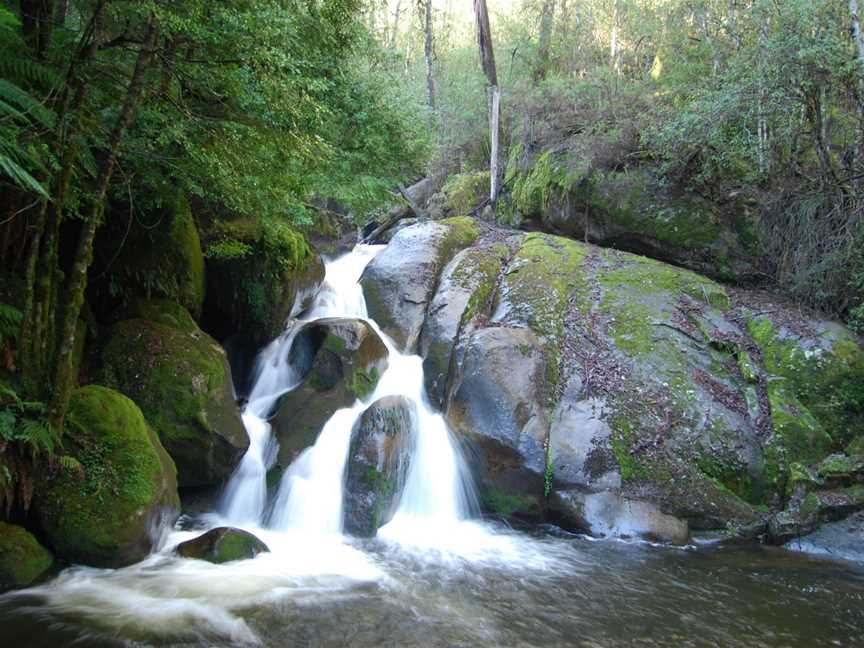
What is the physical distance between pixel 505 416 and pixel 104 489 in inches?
205

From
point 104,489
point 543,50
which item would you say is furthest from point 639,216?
point 104,489

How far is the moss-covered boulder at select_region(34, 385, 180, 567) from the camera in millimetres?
5656

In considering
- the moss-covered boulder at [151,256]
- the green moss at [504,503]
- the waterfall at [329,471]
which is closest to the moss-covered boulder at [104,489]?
the waterfall at [329,471]

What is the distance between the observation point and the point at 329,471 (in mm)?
8195

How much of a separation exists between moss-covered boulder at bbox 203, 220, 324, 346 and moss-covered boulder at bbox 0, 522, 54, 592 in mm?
4852

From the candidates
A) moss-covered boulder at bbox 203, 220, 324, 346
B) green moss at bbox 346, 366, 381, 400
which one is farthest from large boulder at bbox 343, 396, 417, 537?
moss-covered boulder at bbox 203, 220, 324, 346

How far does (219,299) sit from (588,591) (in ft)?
23.6

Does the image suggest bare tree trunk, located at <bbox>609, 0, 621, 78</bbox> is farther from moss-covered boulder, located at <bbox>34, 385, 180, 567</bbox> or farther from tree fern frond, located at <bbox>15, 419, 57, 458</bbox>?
tree fern frond, located at <bbox>15, 419, 57, 458</bbox>

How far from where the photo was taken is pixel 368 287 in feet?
37.8

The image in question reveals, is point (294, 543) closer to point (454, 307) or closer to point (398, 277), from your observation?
point (454, 307)

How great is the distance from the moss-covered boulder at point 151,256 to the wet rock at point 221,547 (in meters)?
3.72

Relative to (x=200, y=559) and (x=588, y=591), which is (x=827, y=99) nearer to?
(x=588, y=591)

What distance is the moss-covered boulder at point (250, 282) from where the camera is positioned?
31.9 feet

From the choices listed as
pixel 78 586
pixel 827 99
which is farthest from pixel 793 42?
pixel 78 586
